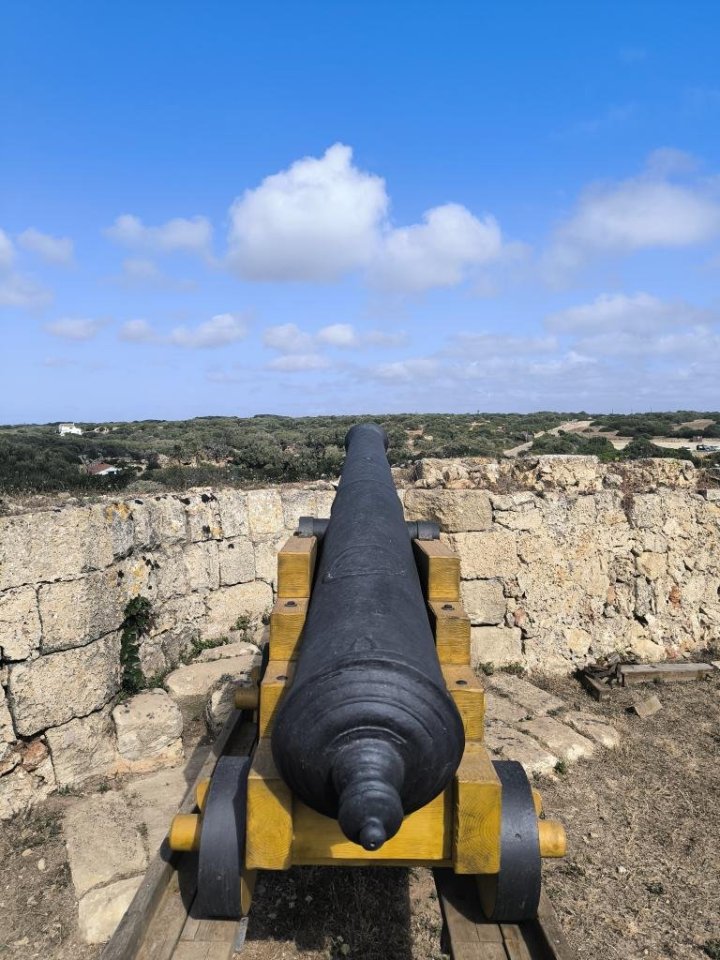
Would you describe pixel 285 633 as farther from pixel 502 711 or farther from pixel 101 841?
pixel 502 711

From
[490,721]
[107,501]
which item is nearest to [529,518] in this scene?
[490,721]

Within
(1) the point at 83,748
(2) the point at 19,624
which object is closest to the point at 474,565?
(1) the point at 83,748

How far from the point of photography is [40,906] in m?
3.57

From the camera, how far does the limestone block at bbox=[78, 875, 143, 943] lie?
3.38 metres

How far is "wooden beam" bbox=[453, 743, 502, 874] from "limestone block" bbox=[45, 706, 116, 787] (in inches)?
129

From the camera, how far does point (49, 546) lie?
4.44 meters

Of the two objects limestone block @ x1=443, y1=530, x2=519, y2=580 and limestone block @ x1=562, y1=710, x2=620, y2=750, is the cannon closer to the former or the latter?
limestone block @ x1=562, y1=710, x2=620, y2=750

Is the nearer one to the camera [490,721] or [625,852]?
[625,852]

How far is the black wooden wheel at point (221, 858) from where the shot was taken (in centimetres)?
224

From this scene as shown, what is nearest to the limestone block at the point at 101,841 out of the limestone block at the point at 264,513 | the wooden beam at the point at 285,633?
the wooden beam at the point at 285,633

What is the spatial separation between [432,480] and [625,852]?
3767 millimetres

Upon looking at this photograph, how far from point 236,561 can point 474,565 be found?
2.32m

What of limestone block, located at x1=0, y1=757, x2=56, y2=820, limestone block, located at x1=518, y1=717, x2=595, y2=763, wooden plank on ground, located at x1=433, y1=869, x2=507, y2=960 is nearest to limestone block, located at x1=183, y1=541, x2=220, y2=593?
limestone block, located at x1=0, y1=757, x2=56, y2=820

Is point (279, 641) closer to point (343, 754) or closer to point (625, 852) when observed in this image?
point (343, 754)
